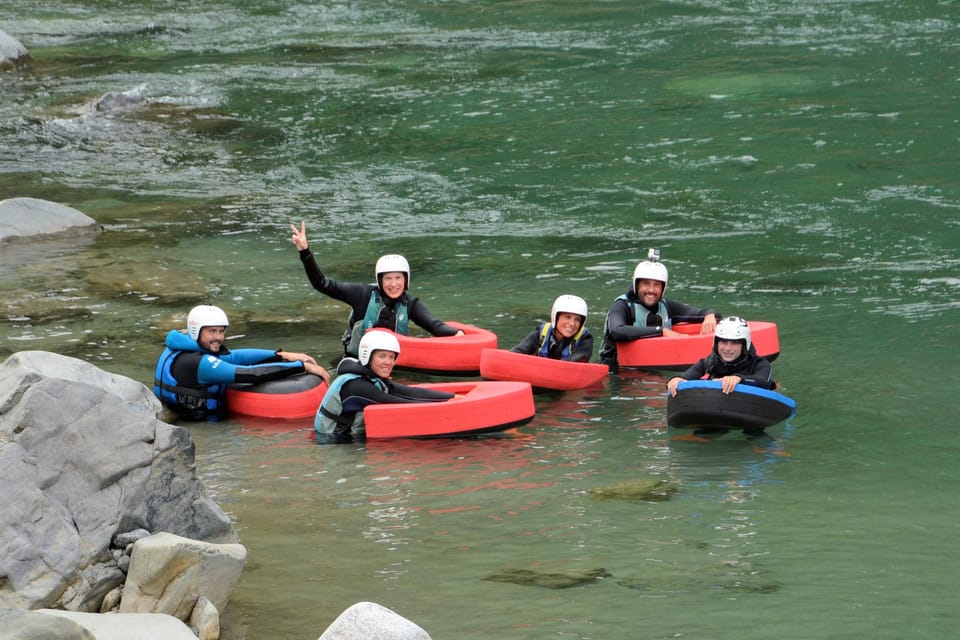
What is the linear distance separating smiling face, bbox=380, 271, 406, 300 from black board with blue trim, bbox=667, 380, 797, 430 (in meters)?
3.05

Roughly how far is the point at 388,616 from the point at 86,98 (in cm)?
2087

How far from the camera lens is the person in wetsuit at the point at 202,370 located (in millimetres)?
10734

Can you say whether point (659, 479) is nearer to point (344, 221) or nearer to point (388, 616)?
point (388, 616)

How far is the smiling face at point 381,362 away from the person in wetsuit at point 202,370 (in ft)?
3.49

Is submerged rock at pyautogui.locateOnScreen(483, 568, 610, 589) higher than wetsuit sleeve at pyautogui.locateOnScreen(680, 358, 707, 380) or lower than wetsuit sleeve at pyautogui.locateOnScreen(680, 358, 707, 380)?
lower

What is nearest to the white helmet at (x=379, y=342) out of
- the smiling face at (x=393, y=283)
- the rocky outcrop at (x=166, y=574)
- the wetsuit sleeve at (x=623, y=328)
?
the smiling face at (x=393, y=283)

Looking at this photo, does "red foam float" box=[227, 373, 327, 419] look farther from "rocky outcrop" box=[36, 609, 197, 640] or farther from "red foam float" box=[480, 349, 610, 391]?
"rocky outcrop" box=[36, 609, 197, 640]

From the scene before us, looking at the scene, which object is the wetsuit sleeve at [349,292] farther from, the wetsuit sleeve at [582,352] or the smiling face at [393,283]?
the wetsuit sleeve at [582,352]

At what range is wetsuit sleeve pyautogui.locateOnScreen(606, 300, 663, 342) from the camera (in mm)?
12000

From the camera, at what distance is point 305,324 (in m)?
13.7

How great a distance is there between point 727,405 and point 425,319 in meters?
3.31

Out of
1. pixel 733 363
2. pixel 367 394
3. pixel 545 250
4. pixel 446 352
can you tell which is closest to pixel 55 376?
pixel 367 394

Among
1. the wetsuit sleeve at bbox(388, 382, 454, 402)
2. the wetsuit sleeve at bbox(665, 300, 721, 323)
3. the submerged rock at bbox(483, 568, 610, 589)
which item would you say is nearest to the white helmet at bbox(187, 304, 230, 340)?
the wetsuit sleeve at bbox(388, 382, 454, 402)

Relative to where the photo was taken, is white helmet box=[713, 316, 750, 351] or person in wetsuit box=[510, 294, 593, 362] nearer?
white helmet box=[713, 316, 750, 351]
